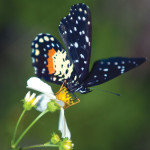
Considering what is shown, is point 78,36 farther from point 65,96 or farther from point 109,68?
point 65,96

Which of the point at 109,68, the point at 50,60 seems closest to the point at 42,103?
the point at 50,60

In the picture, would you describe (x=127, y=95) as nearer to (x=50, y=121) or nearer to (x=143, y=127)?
(x=143, y=127)

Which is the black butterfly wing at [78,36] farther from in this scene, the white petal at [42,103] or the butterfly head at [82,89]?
the white petal at [42,103]

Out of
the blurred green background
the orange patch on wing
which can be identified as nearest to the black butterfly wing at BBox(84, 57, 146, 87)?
the orange patch on wing

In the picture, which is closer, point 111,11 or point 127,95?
point 127,95

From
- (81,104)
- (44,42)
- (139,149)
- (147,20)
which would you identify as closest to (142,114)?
(139,149)

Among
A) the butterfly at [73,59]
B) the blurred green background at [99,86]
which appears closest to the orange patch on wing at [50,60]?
the butterfly at [73,59]
